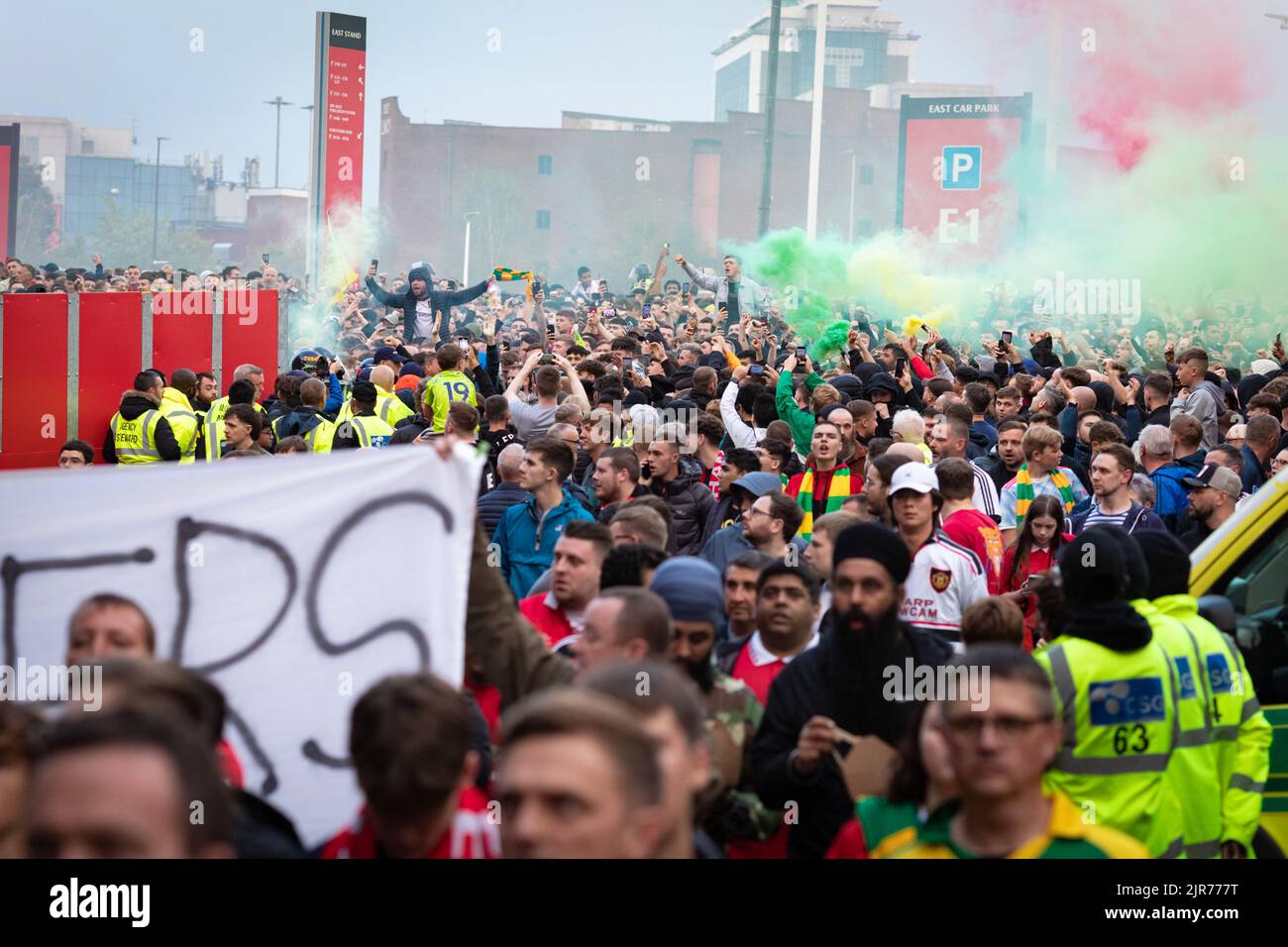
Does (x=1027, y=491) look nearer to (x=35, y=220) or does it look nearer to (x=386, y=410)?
(x=386, y=410)

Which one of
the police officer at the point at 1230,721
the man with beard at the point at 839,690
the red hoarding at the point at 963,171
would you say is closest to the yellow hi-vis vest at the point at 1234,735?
the police officer at the point at 1230,721

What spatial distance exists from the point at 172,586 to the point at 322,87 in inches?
1015

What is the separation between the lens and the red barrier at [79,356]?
15.4m

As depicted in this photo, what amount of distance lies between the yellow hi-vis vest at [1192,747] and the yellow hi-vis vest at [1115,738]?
0.35ft

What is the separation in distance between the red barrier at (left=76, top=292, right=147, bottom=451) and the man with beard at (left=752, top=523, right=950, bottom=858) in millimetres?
12284

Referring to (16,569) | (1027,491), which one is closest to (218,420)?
(1027,491)

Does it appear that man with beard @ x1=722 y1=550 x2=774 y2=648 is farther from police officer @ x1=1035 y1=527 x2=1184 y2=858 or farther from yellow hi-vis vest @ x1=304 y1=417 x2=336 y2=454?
yellow hi-vis vest @ x1=304 y1=417 x2=336 y2=454

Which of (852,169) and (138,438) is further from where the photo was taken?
(852,169)

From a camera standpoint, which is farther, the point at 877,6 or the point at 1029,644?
the point at 877,6

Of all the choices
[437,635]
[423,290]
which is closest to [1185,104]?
[423,290]

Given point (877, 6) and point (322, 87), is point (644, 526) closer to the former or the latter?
point (322, 87)

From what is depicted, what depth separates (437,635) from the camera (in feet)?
14.6

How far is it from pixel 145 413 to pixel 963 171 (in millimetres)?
47125

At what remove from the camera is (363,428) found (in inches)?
465
